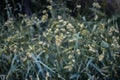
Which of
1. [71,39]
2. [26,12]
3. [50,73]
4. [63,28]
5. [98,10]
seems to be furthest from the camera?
[26,12]

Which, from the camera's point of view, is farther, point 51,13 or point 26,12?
point 26,12

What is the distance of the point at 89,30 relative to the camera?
13.4 ft

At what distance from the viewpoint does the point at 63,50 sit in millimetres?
3643

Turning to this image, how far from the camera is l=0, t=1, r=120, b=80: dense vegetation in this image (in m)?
3.45

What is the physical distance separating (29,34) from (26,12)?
764mm

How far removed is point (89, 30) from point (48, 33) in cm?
49

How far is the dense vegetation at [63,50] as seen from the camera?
11.3 ft

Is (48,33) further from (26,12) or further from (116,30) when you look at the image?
(26,12)

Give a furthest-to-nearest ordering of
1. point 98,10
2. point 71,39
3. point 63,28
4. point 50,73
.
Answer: point 98,10 < point 63,28 < point 71,39 < point 50,73

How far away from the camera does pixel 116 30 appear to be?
3.97 metres

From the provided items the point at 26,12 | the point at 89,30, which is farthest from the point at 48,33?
the point at 26,12

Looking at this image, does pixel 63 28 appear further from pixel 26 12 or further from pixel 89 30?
pixel 26 12

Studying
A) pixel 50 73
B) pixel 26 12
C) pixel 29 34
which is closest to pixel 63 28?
pixel 29 34

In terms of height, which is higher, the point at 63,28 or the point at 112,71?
the point at 63,28
